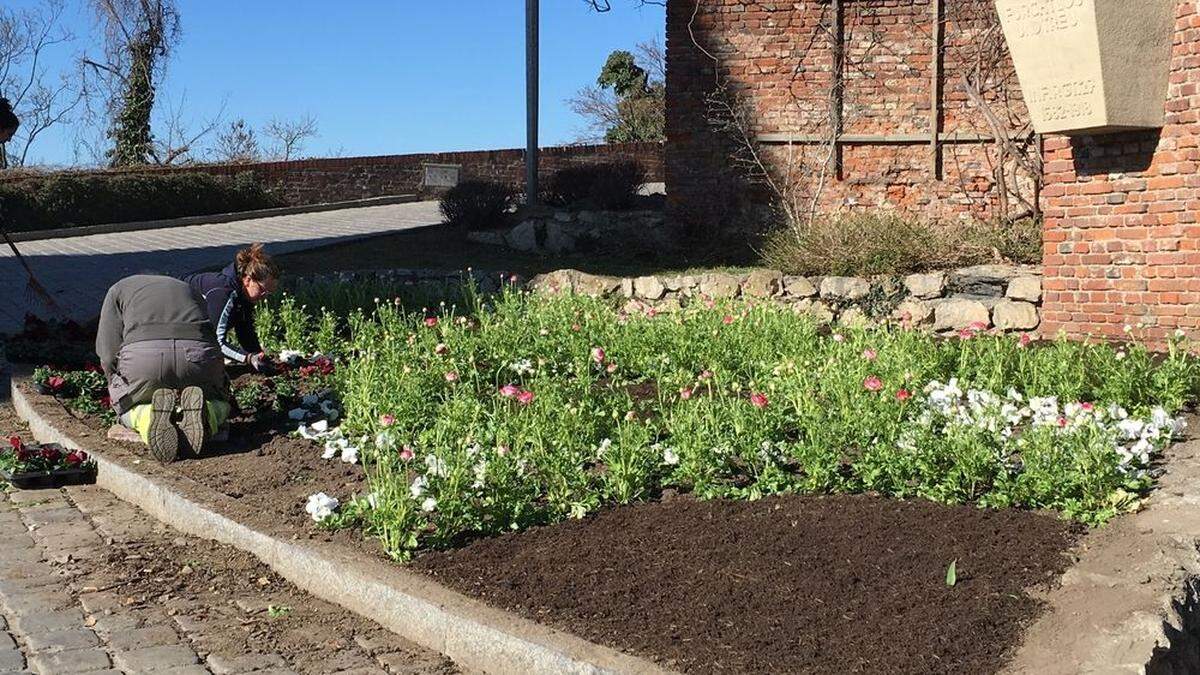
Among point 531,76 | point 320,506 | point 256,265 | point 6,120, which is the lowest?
point 320,506

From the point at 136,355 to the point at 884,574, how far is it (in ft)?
14.2

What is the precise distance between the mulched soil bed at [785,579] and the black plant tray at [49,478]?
2.84m

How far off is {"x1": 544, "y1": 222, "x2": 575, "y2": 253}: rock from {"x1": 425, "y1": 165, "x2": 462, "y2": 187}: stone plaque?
14.9 meters

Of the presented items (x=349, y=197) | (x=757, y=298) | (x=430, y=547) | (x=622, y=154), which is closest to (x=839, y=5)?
(x=757, y=298)

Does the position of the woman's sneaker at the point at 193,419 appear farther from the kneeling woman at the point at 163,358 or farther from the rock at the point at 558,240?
the rock at the point at 558,240

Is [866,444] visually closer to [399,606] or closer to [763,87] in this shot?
[399,606]

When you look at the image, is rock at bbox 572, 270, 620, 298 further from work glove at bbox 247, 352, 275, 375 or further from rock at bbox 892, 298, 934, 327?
work glove at bbox 247, 352, 275, 375

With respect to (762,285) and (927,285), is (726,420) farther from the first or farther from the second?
(927,285)

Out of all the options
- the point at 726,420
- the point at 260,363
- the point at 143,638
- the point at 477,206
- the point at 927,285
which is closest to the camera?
the point at 143,638

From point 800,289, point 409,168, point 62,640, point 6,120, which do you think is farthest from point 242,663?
point 409,168

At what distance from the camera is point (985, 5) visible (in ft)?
45.0

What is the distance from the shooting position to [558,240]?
15.2m

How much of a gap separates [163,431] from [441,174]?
78.3 ft

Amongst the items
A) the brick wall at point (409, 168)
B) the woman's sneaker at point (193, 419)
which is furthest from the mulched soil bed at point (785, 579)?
the brick wall at point (409, 168)
